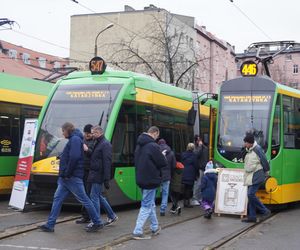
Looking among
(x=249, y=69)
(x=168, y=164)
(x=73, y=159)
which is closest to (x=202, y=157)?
(x=168, y=164)

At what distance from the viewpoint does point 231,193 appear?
1213 cm

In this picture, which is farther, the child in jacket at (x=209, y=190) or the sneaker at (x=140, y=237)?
the child in jacket at (x=209, y=190)

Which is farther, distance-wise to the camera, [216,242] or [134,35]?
[134,35]

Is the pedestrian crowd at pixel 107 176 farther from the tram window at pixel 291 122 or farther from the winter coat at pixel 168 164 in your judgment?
the tram window at pixel 291 122

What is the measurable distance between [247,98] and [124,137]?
10.3 feet

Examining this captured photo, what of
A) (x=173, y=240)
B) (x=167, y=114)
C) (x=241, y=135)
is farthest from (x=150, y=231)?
(x=167, y=114)

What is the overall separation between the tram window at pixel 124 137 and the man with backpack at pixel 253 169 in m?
2.67

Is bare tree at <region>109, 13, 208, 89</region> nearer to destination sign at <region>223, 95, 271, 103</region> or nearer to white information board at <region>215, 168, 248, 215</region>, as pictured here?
destination sign at <region>223, 95, 271, 103</region>

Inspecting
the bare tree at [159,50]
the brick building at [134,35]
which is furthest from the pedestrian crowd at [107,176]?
the brick building at [134,35]

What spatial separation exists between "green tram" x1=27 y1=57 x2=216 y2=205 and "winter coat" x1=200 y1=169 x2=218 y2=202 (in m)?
1.66

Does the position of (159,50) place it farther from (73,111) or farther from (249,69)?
(73,111)

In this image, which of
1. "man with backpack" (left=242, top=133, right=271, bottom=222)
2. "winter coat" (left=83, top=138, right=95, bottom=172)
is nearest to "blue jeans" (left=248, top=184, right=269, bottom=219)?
"man with backpack" (left=242, top=133, right=271, bottom=222)

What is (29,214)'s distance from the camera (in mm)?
11734

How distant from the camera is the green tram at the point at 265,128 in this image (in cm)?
1250
